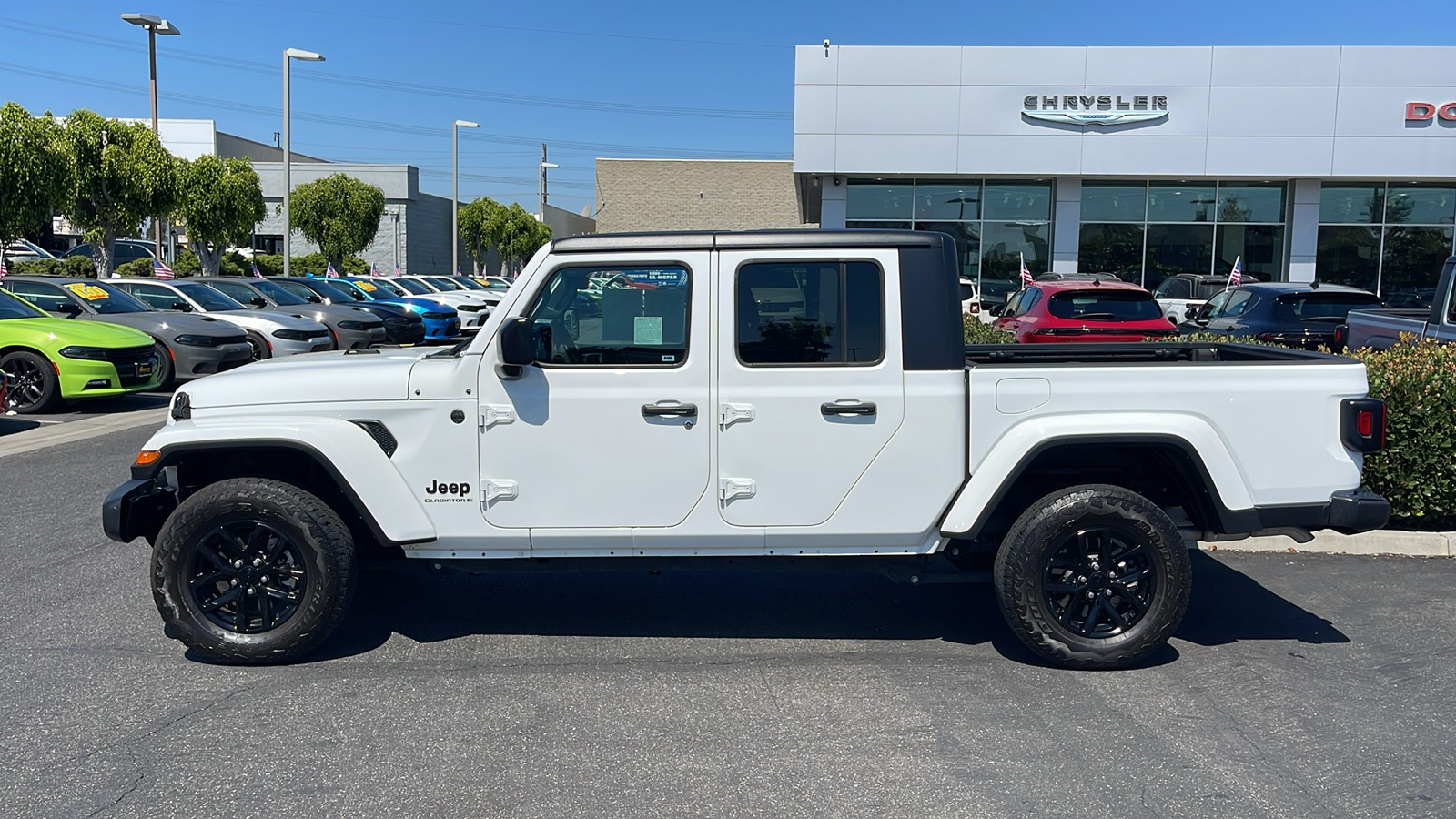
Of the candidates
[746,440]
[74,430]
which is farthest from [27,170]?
[746,440]

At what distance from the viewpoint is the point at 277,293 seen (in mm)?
20625

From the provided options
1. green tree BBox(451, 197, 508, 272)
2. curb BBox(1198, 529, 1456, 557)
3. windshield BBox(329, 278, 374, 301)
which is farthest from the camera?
green tree BBox(451, 197, 508, 272)

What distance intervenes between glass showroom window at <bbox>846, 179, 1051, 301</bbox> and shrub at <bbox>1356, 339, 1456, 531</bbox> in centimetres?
2143

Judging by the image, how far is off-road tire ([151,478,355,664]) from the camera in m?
4.87

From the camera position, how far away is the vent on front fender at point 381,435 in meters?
4.91

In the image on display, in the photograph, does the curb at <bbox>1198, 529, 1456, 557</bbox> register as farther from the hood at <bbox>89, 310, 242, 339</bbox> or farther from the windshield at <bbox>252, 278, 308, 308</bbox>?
the windshield at <bbox>252, 278, 308, 308</bbox>

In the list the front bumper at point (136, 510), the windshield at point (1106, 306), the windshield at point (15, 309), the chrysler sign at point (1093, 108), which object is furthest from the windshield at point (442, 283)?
the front bumper at point (136, 510)

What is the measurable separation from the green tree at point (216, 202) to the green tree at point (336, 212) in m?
11.8

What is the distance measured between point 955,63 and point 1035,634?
2392 cm

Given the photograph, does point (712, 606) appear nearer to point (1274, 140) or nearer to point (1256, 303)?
point (1256, 303)

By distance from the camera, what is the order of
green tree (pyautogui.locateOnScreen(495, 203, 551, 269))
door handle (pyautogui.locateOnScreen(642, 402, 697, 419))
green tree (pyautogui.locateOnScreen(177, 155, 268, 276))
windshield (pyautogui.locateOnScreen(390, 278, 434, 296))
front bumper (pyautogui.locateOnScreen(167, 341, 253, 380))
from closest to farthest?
door handle (pyautogui.locateOnScreen(642, 402, 697, 419)) → front bumper (pyautogui.locateOnScreen(167, 341, 253, 380)) → green tree (pyautogui.locateOnScreen(177, 155, 268, 276)) → windshield (pyautogui.locateOnScreen(390, 278, 434, 296)) → green tree (pyautogui.locateOnScreen(495, 203, 551, 269))

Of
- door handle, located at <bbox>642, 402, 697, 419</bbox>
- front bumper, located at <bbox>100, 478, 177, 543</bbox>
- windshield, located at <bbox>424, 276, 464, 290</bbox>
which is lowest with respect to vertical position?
front bumper, located at <bbox>100, 478, 177, 543</bbox>

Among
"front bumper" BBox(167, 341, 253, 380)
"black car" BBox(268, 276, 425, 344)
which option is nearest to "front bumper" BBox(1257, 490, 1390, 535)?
"front bumper" BBox(167, 341, 253, 380)

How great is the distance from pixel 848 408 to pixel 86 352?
11.2 meters
